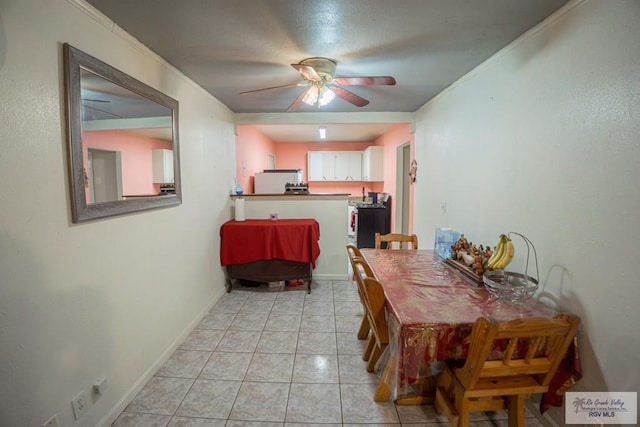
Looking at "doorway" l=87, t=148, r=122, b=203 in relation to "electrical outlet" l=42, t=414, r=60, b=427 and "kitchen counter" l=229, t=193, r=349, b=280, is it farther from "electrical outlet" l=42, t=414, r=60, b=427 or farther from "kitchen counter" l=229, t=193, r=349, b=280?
"kitchen counter" l=229, t=193, r=349, b=280

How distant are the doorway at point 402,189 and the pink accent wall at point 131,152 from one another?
4.01m

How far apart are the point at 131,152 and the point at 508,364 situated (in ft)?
7.62

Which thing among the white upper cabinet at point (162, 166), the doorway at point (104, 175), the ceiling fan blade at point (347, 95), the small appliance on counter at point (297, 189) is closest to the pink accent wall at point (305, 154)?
the small appliance on counter at point (297, 189)

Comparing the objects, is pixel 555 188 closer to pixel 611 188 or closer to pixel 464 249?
pixel 611 188

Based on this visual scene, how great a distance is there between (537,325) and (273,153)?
257 inches

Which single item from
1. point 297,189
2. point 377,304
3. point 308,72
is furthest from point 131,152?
point 297,189

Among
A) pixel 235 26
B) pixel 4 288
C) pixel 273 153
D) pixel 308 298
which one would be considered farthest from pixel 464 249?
pixel 273 153

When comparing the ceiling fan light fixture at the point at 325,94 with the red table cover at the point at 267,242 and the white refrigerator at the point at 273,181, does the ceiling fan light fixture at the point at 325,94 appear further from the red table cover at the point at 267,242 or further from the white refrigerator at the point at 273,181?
the white refrigerator at the point at 273,181

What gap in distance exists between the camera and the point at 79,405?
1.44m

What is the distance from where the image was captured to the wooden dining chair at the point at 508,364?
1.14 m

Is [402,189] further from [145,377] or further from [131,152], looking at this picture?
[145,377]

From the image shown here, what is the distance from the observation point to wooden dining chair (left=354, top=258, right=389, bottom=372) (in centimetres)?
160

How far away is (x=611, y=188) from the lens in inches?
49.9

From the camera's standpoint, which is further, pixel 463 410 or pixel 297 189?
pixel 297 189
